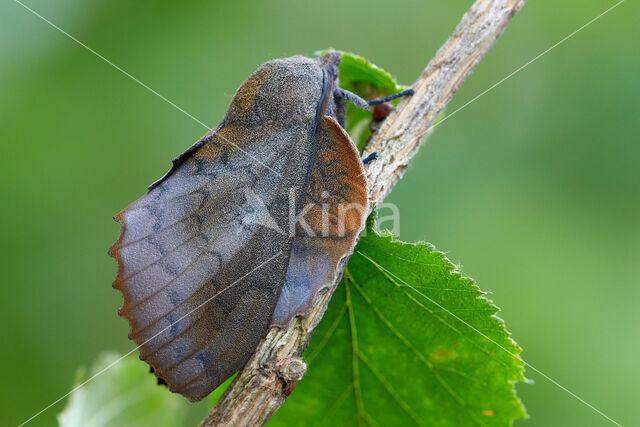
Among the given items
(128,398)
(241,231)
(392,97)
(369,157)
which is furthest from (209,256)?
(392,97)

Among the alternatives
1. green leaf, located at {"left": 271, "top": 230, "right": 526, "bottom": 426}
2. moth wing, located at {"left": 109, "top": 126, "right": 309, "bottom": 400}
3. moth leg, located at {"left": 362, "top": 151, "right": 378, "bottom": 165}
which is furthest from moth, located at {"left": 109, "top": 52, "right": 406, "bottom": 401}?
green leaf, located at {"left": 271, "top": 230, "right": 526, "bottom": 426}

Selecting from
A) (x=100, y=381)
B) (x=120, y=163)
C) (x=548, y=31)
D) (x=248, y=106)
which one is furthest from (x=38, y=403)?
(x=548, y=31)

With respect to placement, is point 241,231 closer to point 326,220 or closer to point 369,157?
point 326,220

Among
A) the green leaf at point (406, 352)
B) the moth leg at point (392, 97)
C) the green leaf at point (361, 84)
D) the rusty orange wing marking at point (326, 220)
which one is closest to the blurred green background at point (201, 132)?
the green leaf at point (361, 84)

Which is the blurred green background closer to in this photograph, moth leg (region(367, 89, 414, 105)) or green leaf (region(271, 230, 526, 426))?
moth leg (region(367, 89, 414, 105))

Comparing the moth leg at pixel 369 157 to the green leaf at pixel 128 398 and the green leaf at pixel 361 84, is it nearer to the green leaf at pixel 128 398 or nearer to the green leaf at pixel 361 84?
the green leaf at pixel 361 84

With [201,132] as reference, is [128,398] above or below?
below
